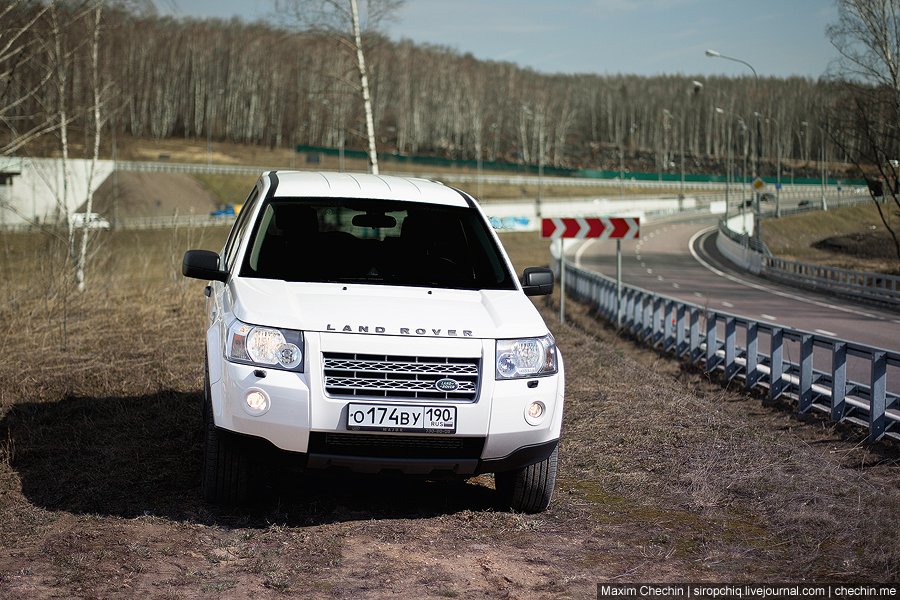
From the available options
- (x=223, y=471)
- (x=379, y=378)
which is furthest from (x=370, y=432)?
(x=223, y=471)

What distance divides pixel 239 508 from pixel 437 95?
442 ft

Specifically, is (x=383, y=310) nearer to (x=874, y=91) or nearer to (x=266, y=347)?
(x=266, y=347)

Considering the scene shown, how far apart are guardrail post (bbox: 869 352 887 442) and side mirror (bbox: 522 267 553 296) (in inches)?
147

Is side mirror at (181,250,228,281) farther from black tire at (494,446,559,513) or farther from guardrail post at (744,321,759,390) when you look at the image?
guardrail post at (744,321,759,390)

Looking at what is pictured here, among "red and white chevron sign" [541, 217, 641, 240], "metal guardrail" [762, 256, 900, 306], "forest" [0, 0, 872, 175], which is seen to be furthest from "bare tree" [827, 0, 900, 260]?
"forest" [0, 0, 872, 175]

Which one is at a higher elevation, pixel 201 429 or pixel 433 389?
pixel 433 389

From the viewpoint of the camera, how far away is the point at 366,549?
5.34 m

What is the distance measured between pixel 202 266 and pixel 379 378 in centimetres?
163

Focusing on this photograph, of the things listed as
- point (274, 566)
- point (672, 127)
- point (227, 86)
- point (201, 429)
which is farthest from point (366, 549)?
point (672, 127)

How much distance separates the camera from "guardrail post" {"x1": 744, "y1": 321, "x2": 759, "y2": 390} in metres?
12.4

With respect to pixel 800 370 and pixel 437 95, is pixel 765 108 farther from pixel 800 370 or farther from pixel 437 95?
pixel 800 370

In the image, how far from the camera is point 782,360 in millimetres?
11703

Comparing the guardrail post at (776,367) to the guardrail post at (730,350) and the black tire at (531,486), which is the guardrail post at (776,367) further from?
the black tire at (531,486)

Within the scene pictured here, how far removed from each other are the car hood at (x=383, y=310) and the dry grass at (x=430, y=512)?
1071 millimetres
